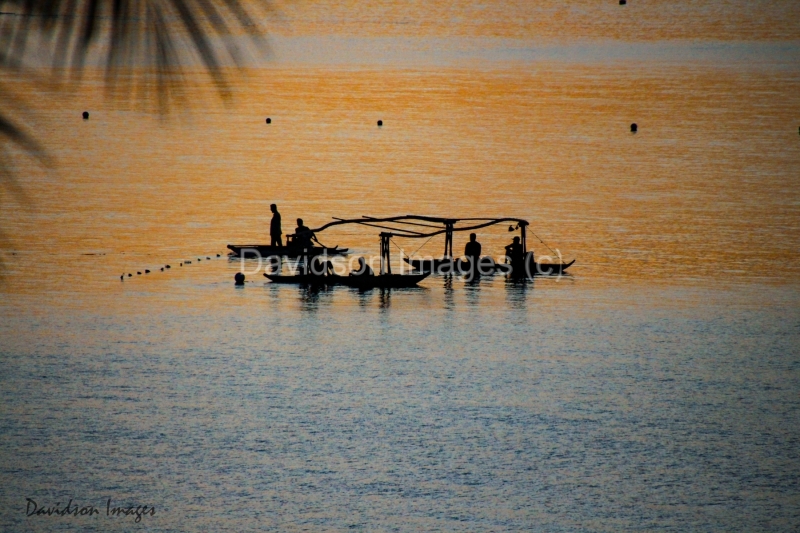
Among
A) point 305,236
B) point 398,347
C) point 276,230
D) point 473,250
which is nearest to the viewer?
point 398,347

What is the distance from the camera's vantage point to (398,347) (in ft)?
98.1

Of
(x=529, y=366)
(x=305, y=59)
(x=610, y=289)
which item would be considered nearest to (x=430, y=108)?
(x=305, y=59)

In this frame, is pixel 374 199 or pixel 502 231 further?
pixel 374 199

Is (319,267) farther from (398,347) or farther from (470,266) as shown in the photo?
(398,347)

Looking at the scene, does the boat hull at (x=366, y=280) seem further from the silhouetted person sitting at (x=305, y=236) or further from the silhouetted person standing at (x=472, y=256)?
the silhouetted person standing at (x=472, y=256)

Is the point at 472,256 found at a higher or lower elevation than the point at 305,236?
lower

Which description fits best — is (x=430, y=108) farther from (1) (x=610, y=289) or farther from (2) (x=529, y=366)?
(2) (x=529, y=366)

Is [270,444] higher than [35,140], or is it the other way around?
[35,140]

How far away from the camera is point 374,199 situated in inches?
2152

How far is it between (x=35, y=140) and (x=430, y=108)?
323 ft

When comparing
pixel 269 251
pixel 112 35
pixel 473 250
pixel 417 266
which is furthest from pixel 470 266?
pixel 112 35

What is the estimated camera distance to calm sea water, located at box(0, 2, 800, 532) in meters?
18.9
